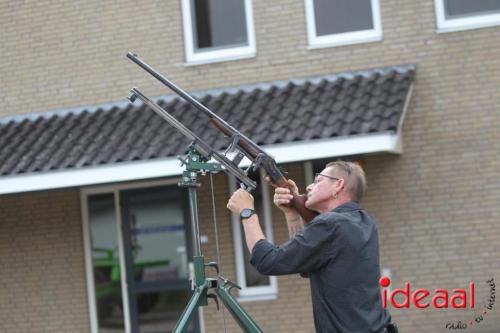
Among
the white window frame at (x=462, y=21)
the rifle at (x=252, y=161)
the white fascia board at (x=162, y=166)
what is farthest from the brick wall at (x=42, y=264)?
the rifle at (x=252, y=161)

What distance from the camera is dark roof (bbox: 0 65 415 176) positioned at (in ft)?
29.9

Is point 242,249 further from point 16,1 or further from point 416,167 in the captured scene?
point 16,1

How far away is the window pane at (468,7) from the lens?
9891mm

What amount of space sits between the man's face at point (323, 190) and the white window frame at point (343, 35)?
5.91m

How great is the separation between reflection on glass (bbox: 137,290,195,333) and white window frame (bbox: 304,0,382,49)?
11.0 feet

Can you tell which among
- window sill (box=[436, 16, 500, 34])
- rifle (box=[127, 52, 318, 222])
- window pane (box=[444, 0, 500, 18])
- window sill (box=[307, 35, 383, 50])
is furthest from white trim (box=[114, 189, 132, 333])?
rifle (box=[127, 52, 318, 222])

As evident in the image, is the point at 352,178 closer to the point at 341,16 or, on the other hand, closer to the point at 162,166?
the point at 162,166

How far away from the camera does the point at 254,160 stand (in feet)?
15.1

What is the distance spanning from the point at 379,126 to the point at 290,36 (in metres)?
1.95

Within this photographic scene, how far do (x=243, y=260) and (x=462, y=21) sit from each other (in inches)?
143

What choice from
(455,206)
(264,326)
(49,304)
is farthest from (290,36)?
(49,304)

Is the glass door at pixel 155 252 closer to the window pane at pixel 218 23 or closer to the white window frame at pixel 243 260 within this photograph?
the white window frame at pixel 243 260

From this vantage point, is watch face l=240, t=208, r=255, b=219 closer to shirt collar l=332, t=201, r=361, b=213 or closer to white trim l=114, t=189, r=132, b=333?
shirt collar l=332, t=201, r=361, b=213

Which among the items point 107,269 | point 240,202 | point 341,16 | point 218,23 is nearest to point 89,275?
point 107,269
